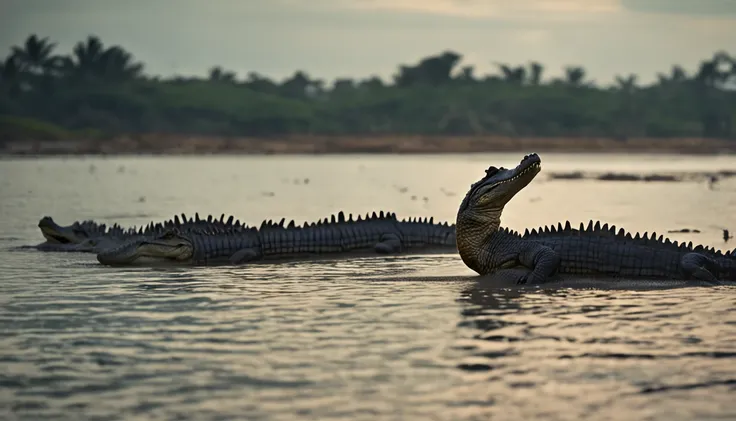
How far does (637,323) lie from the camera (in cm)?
998

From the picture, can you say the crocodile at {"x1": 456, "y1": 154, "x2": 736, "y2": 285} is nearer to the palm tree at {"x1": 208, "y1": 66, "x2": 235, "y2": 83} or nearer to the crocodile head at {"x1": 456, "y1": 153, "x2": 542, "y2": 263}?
the crocodile head at {"x1": 456, "y1": 153, "x2": 542, "y2": 263}

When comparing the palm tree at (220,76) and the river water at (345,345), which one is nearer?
the river water at (345,345)

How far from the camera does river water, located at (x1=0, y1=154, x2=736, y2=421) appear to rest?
24.5 ft

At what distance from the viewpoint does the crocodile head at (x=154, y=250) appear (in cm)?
1471

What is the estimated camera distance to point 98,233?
17438 mm

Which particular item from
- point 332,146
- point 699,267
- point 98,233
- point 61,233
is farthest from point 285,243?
point 332,146

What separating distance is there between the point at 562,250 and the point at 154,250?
17.2 feet

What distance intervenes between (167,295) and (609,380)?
531cm

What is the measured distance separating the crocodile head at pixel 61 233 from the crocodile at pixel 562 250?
22.4ft

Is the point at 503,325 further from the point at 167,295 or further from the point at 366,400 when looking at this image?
the point at 167,295

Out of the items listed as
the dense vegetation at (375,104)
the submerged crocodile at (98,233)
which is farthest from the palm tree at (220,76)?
the submerged crocodile at (98,233)

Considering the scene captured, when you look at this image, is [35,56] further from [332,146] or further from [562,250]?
[562,250]

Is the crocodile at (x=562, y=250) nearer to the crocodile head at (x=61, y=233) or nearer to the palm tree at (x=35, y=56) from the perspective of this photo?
the crocodile head at (x=61, y=233)

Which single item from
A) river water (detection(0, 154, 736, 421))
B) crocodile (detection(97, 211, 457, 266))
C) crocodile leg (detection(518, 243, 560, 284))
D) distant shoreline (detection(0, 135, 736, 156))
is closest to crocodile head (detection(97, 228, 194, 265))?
crocodile (detection(97, 211, 457, 266))
